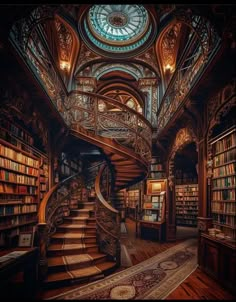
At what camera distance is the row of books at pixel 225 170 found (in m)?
3.56

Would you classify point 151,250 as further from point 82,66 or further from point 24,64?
point 82,66

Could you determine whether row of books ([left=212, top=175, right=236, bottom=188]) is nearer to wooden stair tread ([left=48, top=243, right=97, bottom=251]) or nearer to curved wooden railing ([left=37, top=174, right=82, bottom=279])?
wooden stair tread ([left=48, top=243, right=97, bottom=251])

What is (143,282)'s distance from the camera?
3.46 m

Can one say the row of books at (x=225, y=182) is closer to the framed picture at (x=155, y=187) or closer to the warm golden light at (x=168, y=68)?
the framed picture at (x=155, y=187)

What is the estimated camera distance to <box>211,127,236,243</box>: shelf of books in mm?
3516

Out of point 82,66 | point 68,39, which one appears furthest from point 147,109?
point 68,39

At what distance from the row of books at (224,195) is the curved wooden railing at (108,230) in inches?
78.6

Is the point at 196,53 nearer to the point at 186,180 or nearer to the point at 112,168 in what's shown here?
the point at 112,168

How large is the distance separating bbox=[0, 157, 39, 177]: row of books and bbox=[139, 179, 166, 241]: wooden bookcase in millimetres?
4173

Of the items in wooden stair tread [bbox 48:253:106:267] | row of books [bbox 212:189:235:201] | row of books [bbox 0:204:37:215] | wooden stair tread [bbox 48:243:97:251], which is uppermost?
row of books [bbox 212:189:235:201]

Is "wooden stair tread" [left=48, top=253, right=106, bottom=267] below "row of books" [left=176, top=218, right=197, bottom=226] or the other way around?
the other way around

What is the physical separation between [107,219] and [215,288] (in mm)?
2295

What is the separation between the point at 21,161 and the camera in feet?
14.2

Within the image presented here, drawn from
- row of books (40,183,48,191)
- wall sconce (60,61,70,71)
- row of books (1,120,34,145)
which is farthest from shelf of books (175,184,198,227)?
row of books (1,120,34,145)
